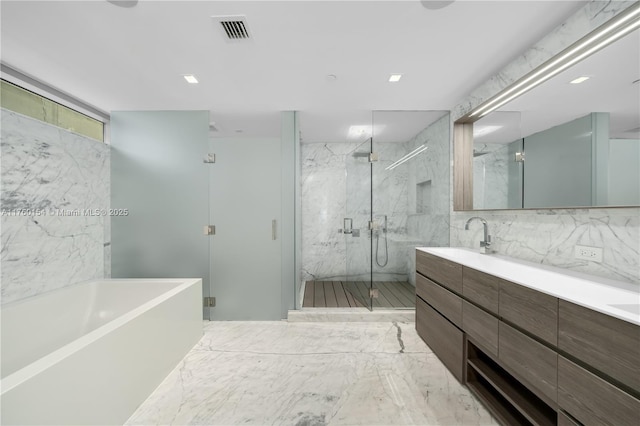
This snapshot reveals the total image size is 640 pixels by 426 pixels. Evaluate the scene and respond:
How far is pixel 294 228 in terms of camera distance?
9.45ft

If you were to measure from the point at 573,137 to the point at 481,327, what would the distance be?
1.21 meters

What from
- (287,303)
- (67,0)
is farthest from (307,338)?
(67,0)

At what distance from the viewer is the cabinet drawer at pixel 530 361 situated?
3.59 feet

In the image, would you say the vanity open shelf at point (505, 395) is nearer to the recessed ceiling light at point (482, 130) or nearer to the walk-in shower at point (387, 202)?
the walk-in shower at point (387, 202)

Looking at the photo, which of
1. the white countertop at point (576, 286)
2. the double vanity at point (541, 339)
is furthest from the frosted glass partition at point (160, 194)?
the white countertop at point (576, 286)

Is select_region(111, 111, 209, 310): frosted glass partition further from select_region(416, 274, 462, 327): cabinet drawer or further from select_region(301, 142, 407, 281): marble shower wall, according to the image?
select_region(416, 274, 462, 327): cabinet drawer

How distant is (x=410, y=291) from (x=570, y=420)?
206 cm

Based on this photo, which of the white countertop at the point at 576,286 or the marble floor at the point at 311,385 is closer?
the white countertop at the point at 576,286

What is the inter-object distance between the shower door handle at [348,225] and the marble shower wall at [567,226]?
1.52m

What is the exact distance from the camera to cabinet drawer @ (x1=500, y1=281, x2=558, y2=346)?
1096 millimetres

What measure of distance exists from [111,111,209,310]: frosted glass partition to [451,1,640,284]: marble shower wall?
9.36ft

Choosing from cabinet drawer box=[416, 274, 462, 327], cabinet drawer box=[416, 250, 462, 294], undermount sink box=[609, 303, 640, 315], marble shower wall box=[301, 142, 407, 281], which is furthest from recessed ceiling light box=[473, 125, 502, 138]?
undermount sink box=[609, 303, 640, 315]

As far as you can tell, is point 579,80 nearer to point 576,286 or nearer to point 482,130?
point 482,130

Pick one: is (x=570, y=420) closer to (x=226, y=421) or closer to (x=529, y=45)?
(x=226, y=421)
